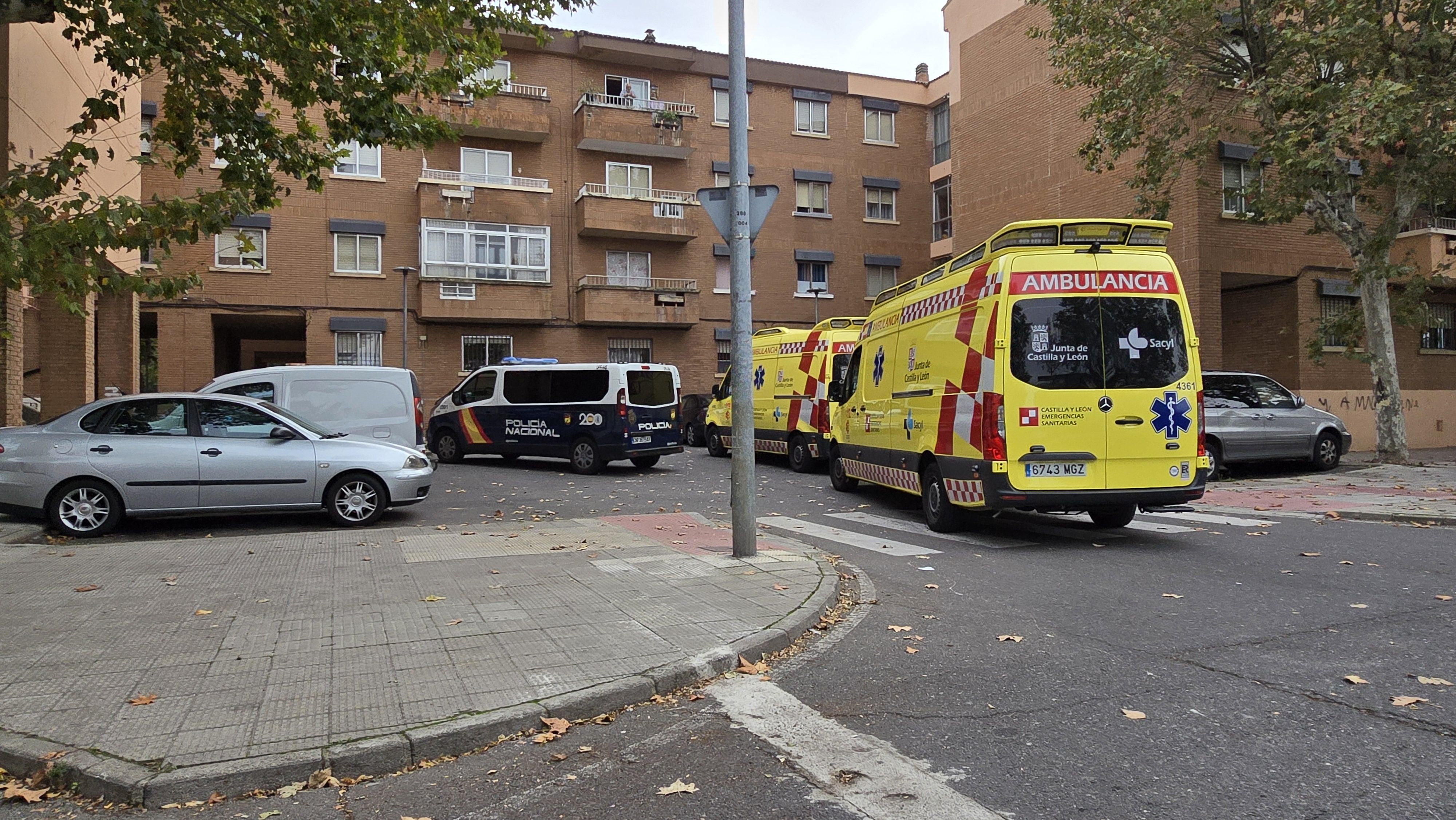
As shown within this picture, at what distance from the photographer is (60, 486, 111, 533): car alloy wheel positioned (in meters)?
9.55

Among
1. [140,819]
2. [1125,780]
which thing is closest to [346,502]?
[140,819]

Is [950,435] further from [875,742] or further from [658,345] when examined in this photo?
[658,345]

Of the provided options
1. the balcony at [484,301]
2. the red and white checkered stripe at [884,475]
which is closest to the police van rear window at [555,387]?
the red and white checkered stripe at [884,475]

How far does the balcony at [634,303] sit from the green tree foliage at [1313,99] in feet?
49.0

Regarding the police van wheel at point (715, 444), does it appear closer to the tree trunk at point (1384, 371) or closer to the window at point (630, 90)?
the tree trunk at point (1384, 371)

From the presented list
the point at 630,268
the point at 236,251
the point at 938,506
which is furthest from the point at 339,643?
the point at 630,268

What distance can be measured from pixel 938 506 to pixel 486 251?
70.5ft

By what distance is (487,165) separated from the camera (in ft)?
96.8

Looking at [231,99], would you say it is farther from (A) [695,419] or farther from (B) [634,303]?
(B) [634,303]

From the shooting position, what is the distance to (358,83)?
9.08 m

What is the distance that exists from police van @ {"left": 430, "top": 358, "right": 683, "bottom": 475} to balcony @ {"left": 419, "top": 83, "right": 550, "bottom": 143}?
1278 centimetres

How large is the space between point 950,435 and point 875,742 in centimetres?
570

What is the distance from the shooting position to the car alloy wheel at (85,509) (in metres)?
9.55

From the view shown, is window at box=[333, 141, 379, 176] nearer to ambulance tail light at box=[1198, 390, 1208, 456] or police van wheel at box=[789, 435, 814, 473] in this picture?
police van wheel at box=[789, 435, 814, 473]
